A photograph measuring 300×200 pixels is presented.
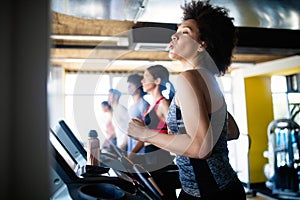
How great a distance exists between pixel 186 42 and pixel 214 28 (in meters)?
0.16

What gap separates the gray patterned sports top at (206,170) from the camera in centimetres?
115

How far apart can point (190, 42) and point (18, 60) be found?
1.10 metres

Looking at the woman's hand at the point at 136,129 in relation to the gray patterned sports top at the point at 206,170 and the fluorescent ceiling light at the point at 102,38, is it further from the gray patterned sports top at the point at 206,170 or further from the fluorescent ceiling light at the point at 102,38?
the fluorescent ceiling light at the point at 102,38

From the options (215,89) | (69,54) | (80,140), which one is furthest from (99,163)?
(69,54)

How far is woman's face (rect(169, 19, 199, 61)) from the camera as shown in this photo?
4.38 feet

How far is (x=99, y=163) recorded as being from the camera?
1.41 metres

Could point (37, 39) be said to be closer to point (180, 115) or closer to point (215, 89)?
point (180, 115)

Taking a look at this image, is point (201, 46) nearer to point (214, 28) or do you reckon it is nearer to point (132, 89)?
point (214, 28)

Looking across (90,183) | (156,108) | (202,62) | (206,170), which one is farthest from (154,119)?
(90,183)

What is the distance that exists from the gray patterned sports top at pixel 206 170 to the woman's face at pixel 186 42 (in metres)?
0.27

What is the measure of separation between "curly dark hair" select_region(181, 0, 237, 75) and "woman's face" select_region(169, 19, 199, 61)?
3cm

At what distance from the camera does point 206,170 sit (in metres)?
1.15

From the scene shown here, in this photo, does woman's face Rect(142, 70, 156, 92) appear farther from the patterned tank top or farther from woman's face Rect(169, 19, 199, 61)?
woman's face Rect(169, 19, 199, 61)

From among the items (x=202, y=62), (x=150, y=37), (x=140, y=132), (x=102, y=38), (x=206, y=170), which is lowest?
(x=206, y=170)
